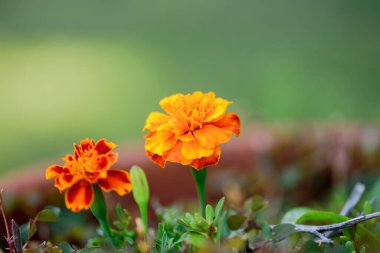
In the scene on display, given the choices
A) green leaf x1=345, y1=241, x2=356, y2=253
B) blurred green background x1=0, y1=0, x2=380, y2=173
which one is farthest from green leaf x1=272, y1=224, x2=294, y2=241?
blurred green background x1=0, y1=0, x2=380, y2=173

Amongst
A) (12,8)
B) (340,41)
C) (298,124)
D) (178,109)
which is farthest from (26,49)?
(178,109)

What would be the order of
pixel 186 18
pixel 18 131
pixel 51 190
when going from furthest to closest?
pixel 186 18 → pixel 18 131 → pixel 51 190

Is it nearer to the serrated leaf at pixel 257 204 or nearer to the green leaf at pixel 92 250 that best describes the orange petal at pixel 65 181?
the green leaf at pixel 92 250

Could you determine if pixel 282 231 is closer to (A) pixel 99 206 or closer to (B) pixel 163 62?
(A) pixel 99 206

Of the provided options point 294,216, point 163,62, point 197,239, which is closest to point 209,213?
point 197,239

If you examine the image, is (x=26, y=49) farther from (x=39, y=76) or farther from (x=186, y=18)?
(x=186, y=18)

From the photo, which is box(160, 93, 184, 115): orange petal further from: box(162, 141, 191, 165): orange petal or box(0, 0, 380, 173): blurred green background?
box(0, 0, 380, 173): blurred green background

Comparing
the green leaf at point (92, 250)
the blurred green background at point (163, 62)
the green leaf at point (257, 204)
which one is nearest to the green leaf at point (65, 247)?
the green leaf at point (92, 250)
